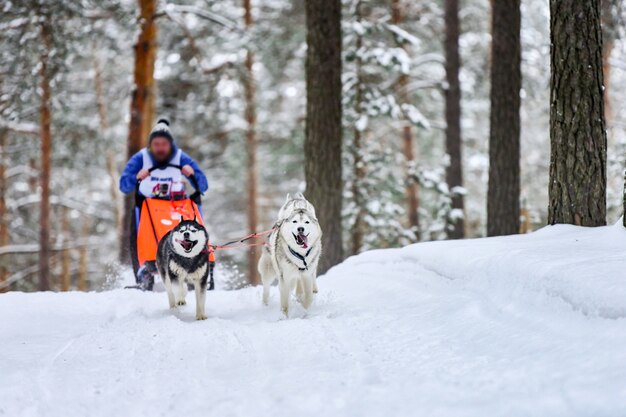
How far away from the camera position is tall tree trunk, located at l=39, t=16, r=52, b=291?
38.6ft

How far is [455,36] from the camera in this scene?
494 inches

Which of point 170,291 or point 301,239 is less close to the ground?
point 301,239

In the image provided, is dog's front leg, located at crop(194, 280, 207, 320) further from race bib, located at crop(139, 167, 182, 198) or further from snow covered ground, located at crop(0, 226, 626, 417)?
race bib, located at crop(139, 167, 182, 198)

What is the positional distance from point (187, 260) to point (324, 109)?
3.60 meters

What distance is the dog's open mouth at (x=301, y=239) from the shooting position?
15.7 feet

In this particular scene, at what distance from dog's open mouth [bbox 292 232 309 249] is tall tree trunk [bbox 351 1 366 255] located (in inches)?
254

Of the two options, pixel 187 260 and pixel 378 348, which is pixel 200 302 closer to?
pixel 187 260

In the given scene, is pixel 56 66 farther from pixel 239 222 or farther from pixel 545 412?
pixel 545 412

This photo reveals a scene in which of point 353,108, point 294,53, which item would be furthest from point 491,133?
point 294,53

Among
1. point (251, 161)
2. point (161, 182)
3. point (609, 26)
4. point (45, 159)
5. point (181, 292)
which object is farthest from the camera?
point (251, 161)

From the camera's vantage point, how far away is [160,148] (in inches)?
253

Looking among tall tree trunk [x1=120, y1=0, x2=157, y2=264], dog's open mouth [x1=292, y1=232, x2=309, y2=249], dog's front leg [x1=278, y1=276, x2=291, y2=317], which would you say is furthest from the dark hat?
tall tree trunk [x1=120, y1=0, x2=157, y2=264]

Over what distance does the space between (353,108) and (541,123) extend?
523 inches

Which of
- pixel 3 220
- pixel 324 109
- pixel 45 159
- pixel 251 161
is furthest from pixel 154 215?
Answer: pixel 3 220
